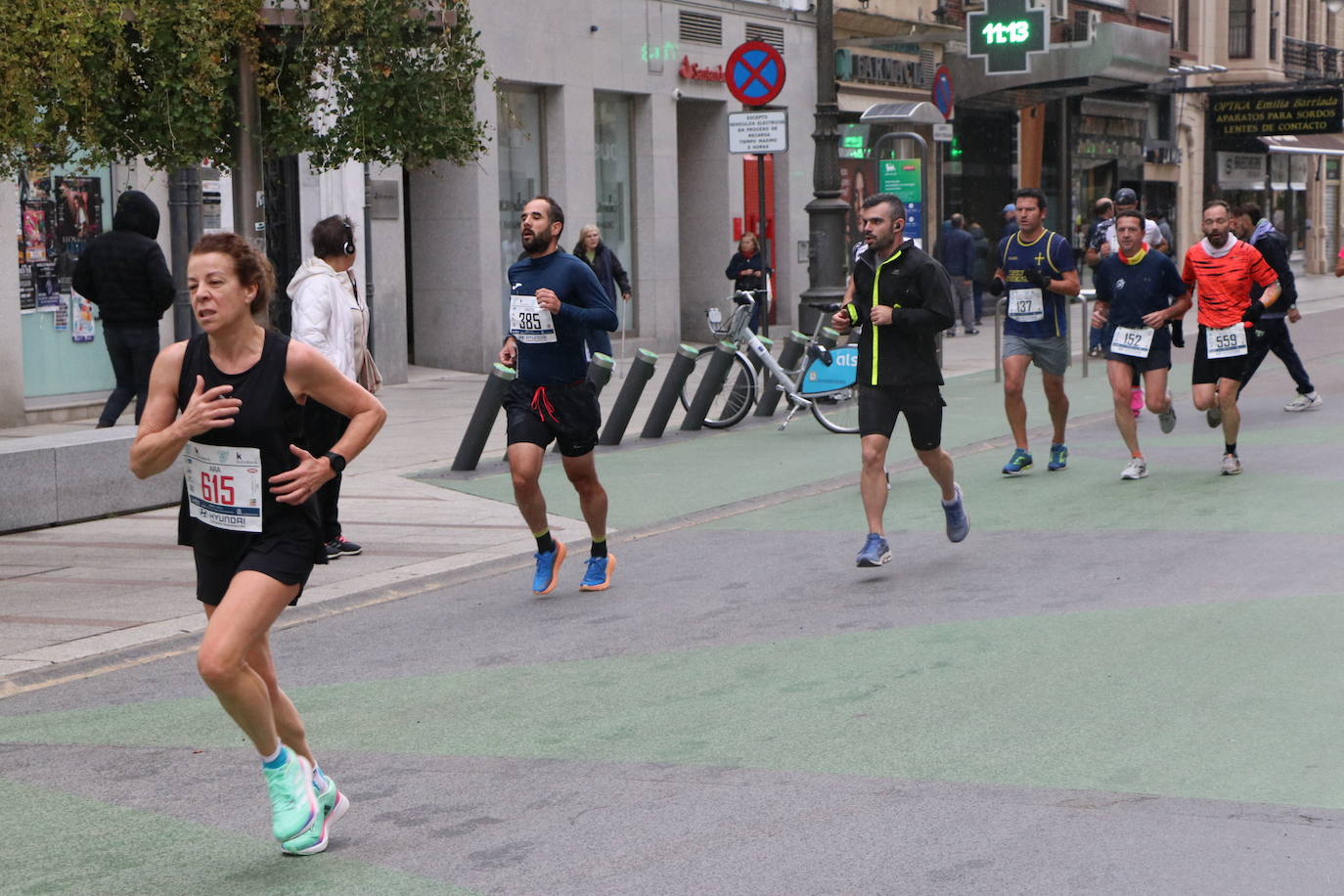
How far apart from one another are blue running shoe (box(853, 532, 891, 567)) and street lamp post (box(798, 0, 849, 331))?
9.99 meters

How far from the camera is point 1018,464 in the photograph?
39.8 ft

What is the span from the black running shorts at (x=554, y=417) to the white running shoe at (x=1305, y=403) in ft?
29.2

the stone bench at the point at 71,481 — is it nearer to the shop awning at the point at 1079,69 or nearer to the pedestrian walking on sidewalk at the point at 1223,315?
the pedestrian walking on sidewalk at the point at 1223,315

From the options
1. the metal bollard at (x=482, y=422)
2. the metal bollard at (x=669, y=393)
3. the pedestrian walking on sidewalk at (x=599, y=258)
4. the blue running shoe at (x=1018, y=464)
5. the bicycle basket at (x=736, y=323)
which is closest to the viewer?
the blue running shoe at (x=1018, y=464)

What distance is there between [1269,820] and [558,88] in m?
19.1

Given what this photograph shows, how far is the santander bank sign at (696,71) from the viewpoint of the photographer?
82.4 ft

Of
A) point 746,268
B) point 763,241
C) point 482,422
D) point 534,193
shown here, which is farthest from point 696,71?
point 482,422

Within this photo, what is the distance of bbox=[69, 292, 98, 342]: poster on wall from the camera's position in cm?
1694

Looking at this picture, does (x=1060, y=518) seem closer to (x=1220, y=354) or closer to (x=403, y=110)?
(x=1220, y=354)

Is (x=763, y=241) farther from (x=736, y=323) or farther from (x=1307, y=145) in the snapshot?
(x=1307, y=145)

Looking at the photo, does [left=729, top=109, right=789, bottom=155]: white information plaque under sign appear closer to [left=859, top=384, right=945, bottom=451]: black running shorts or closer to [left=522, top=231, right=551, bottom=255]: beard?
[left=859, top=384, right=945, bottom=451]: black running shorts

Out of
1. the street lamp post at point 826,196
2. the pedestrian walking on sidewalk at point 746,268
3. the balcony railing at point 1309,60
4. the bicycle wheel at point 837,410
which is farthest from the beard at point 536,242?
the balcony railing at point 1309,60

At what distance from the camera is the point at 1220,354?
1197 cm

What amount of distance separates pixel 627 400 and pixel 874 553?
20.1ft
